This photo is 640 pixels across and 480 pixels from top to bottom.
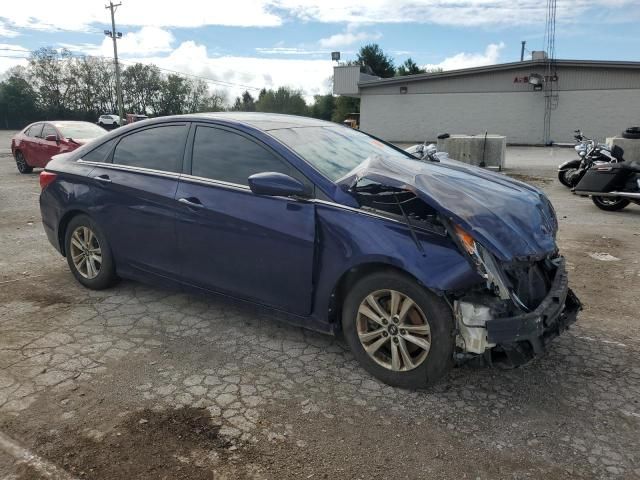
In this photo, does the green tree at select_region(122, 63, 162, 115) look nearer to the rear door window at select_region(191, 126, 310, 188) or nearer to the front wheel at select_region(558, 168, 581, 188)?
the front wheel at select_region(558, 168, 581, 188)

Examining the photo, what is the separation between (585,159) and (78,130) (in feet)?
39.6

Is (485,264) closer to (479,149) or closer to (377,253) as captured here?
(377,253)

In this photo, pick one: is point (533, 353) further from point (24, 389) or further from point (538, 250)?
point (24, 389)

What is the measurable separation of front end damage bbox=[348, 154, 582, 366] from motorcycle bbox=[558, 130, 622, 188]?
7.41 meters

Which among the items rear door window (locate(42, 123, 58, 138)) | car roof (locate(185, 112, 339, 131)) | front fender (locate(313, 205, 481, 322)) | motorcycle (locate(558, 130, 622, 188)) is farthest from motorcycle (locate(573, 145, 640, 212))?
rear door window (locate(42, 123, 58, 138))

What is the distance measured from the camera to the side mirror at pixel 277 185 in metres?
3.34

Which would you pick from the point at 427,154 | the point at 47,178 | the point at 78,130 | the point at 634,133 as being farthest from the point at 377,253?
the point at 634,133

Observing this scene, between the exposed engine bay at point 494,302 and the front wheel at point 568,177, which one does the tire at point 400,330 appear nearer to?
the exposed engine bay at point 494,302

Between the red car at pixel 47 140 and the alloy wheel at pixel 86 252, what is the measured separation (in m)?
8.79

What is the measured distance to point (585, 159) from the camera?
10648 millimetres

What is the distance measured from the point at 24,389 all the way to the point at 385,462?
2.24m

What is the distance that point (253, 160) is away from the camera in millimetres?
3748

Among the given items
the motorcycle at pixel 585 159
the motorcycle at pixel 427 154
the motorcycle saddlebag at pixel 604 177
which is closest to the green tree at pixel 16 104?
the motorcycle at pixel 585 159

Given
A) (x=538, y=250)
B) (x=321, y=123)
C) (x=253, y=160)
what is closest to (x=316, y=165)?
(x=253, y=160)
